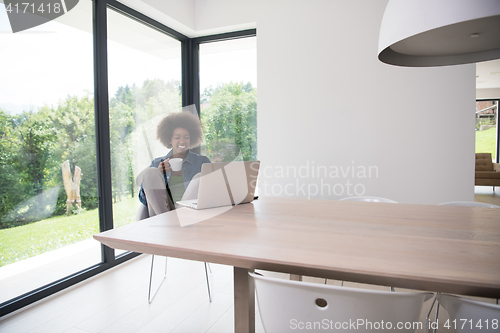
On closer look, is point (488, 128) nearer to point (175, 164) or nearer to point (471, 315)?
point (175, 164)

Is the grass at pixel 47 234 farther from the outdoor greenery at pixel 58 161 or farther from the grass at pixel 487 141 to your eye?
the grass at pixel 487 141

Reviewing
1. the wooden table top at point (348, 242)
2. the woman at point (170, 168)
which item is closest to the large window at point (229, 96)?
the woman at point (170, 168)

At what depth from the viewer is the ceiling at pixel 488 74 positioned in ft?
19.5

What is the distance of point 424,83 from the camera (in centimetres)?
293

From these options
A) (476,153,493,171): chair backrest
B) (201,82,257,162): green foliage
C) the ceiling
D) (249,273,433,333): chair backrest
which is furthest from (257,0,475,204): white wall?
(476,153,493,171): chair backrest

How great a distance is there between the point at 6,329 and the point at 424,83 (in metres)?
3.65

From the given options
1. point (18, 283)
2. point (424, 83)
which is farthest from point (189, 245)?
point (424, 83)

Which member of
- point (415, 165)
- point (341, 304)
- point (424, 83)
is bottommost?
point (341, 304)

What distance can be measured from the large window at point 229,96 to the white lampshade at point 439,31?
2361mm

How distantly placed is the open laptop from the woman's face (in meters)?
0.62

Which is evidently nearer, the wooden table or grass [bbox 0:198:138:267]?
the wooden table

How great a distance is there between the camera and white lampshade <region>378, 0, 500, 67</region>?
3.14ft

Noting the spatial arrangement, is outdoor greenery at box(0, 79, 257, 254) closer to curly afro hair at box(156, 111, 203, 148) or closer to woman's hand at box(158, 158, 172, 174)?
curly afro hair at box(156, 111, 203, 148)

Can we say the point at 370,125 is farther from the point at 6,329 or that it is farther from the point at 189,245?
the point at 6,329
